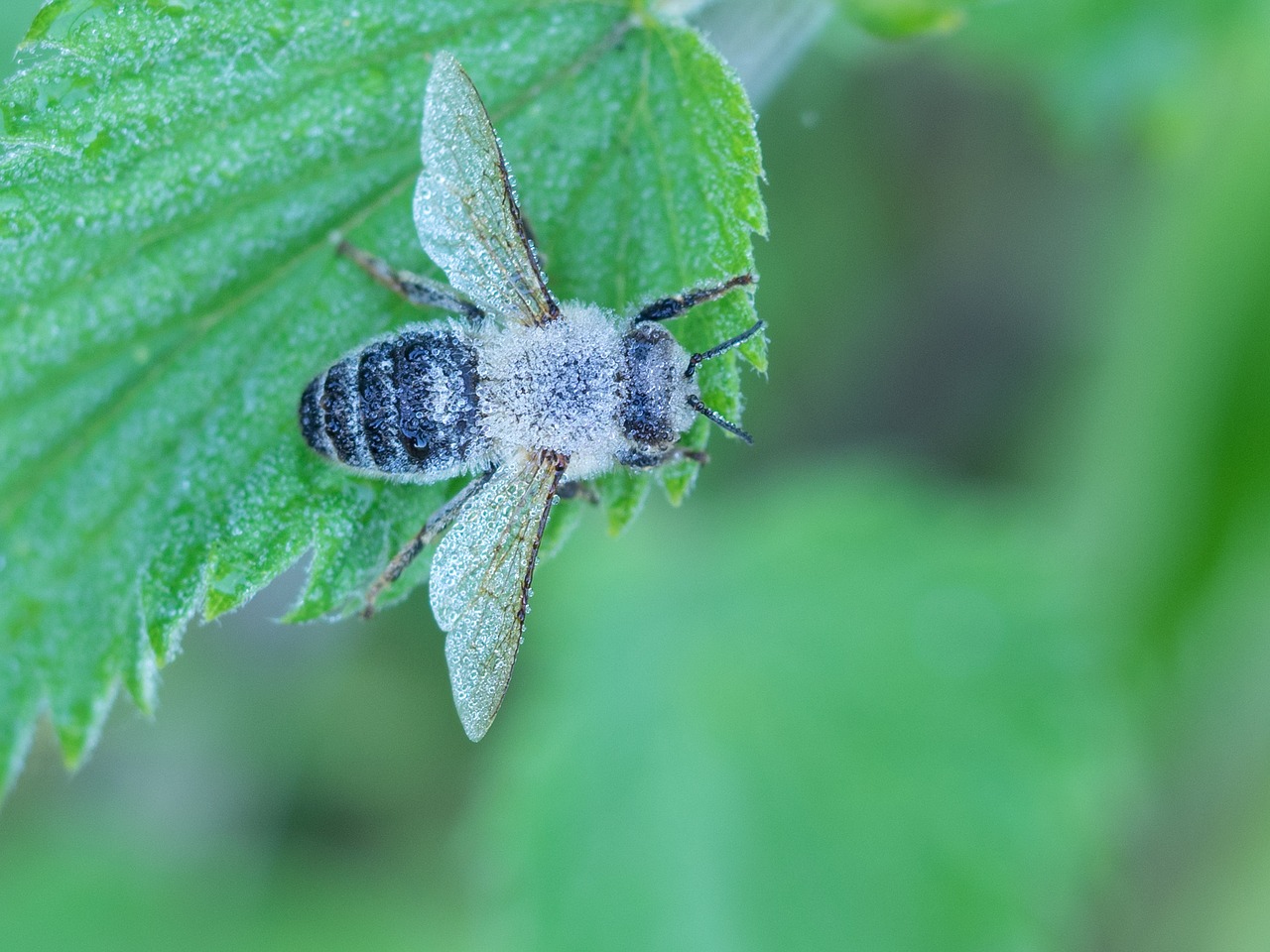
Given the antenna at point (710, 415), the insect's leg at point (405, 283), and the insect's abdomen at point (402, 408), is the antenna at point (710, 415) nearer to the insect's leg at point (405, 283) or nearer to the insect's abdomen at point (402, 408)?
the insect's abdomen at point (402, 408)

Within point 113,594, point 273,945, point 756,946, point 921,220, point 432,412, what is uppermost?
point 432,412

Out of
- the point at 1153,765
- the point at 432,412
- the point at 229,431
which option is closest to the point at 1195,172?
the point at 1153,765

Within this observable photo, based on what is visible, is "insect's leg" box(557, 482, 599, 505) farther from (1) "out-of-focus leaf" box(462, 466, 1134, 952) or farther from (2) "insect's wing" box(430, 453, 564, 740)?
(1) "out-of-focus leaf" box(462, 466, 1134, 952)

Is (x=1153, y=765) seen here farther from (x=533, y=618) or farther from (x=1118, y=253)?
(x=533, y=618)

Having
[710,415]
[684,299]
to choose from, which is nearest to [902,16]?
[684,299]

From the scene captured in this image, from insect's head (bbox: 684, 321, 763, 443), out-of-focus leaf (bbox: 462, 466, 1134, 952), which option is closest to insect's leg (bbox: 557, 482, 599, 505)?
insect's head (bbox: 684, 321, 763, 443)
